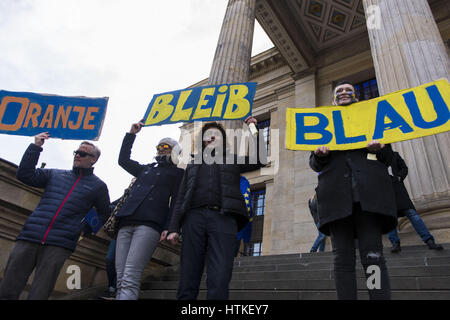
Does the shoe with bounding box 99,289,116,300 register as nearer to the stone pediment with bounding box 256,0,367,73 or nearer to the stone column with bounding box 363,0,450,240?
the stone column with bounding box 363,0,450,240

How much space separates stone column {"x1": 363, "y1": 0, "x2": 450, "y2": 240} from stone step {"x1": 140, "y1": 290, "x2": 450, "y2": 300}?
8.05 ft

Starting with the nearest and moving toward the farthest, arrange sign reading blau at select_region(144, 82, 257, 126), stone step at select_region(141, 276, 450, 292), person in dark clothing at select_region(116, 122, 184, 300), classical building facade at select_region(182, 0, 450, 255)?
person in dark clothing at select_region(116, 122, 184, 300), stone step at select_region(141, 276, 450, 292), sign reading blau at select_region(144, 82, 257, 126), classical building facade at select_region(182, 0, 450, 255)

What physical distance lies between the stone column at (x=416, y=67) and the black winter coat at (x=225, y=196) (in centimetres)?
381

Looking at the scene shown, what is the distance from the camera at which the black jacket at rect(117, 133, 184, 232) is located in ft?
11.2

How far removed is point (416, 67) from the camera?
658cm

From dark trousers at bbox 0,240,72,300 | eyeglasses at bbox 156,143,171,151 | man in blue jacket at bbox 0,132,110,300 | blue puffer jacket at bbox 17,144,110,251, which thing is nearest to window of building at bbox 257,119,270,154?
eyeglasses at bbox 156,143,171,151

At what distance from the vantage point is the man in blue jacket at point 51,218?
3.01 metres

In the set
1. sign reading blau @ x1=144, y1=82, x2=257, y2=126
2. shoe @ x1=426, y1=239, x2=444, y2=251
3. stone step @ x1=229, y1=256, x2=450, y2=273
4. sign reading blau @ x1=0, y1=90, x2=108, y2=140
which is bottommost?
stone step @ x1=229, y1=256, x2=450, y2=273

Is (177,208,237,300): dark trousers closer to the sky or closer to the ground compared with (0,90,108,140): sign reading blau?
closer to the ground

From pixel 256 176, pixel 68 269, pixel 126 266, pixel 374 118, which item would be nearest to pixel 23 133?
pixel 68 269

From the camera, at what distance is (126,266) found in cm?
313

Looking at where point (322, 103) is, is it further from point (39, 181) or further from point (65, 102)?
point (39, 181)

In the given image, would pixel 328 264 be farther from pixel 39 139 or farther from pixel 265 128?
pixel 265 128

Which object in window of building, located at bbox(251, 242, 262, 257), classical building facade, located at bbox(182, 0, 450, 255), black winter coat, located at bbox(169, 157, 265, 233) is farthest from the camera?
window of building, located at bbox(251, 242, 262, 257)
